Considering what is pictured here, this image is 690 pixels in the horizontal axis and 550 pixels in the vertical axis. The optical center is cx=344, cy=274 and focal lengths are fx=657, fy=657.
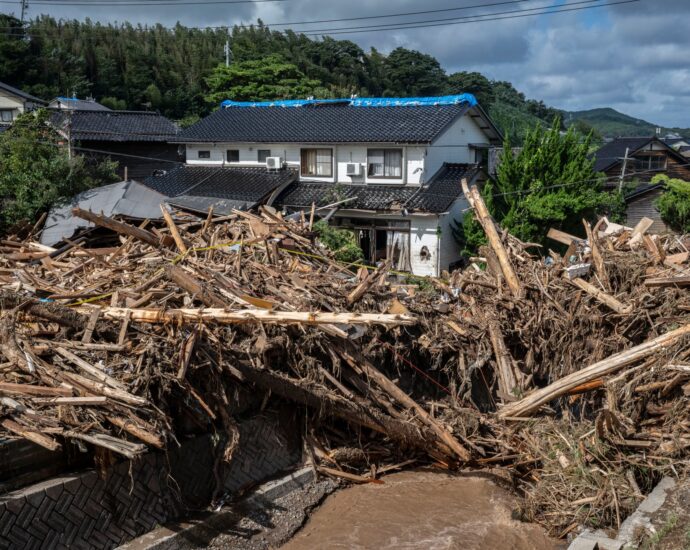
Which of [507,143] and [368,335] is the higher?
[507,143]

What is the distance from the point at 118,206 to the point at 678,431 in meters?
11.9

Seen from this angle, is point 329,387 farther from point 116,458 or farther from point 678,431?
point 678,431

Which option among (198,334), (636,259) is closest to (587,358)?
(636,259)

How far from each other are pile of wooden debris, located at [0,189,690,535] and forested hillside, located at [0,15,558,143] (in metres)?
22.9

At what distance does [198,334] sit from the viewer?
25.9 ft

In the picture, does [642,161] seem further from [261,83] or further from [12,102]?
[12,102]

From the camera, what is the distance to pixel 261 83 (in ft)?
137

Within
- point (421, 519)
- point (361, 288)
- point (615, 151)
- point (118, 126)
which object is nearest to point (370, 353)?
point (361, 288)

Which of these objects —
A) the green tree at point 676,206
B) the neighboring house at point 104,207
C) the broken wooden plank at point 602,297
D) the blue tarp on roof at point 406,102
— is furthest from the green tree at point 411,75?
the broken wooden plank at point 602,297

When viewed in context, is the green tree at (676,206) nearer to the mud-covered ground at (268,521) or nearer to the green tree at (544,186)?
the green tree at (544,186)

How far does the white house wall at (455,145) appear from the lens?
73.6ft

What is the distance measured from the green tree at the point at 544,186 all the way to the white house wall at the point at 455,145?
231cm

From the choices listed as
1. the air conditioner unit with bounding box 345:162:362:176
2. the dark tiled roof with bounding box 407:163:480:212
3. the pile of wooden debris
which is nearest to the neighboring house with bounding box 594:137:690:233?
the dark tiled roof with bounding box 407:163:480:212

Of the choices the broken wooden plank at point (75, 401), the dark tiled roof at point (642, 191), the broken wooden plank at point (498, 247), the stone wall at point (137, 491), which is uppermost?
the dark tiled roof at point (642, 191)
